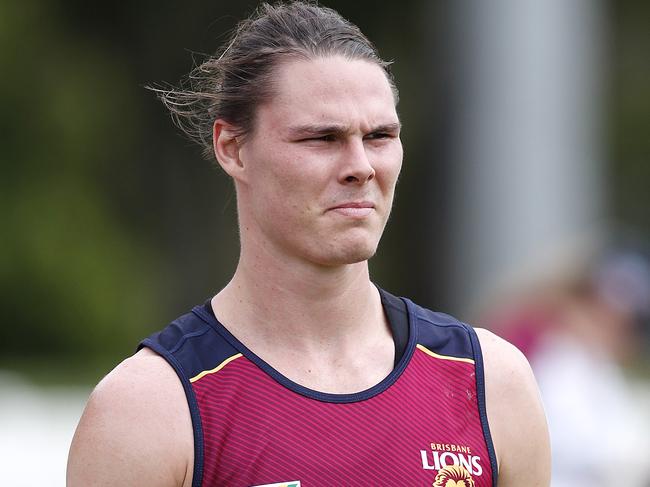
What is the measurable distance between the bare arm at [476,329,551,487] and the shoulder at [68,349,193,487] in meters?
0.85

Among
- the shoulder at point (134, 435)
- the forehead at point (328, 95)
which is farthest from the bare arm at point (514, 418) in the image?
the shoulder at point (134, 435)

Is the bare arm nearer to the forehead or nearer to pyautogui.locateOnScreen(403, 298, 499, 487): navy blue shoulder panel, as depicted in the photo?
pyautogui.locateOnScreen(403, 298, 499, 487): navy blue shoulder panel

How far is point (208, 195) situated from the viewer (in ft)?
72.2

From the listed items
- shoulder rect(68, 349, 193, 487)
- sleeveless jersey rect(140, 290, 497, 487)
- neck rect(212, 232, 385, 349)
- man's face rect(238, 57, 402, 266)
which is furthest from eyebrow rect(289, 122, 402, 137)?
shoulder rect(68, 349, 193, 487)

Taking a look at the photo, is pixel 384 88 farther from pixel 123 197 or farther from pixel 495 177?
pixel 123 197

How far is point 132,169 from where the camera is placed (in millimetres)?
21547

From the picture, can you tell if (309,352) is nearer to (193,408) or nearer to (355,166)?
(193,408)

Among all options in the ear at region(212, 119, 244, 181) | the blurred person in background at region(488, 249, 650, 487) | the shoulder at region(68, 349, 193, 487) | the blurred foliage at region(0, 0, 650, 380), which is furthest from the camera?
the blurred foliage at region(0, 0, 650, 380)

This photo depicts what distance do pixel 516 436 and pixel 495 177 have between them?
498 inches

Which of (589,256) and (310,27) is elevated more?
(310,27)

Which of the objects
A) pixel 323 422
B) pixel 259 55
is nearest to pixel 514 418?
pixel 323 422

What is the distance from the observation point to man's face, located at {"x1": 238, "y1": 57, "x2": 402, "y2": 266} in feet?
11.2

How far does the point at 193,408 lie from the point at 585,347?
3445mm

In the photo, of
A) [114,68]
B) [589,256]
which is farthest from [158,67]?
[589,256]
